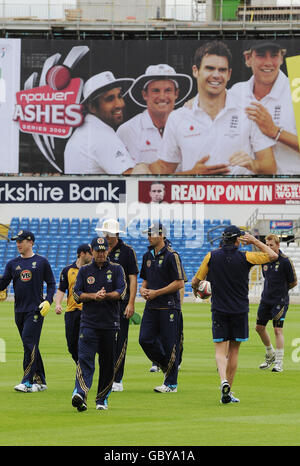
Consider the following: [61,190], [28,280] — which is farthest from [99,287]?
[61,190]

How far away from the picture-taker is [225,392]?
11773mm

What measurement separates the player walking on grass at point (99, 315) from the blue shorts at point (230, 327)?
59.6 inches

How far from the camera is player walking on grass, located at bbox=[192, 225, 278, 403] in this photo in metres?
12.0

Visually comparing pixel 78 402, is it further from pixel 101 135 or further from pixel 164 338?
pixel 101 135

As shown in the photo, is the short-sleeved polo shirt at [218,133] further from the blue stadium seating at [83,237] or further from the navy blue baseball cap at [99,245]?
the navy blue baseball cap at [99,245]

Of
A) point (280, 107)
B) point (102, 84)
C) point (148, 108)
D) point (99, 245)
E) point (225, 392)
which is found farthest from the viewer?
point (102, 84)

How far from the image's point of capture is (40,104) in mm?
49062

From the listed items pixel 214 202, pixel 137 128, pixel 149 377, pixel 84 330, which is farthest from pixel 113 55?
pixel 84 330

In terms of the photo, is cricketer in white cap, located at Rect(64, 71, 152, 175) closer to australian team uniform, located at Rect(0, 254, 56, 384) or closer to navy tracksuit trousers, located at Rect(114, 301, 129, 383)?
australian team uniform, located at Rect(0, 254, 56, 384)

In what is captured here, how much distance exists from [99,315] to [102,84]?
126 feet

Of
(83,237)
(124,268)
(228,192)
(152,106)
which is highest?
(152,106)

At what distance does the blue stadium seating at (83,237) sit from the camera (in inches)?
1839

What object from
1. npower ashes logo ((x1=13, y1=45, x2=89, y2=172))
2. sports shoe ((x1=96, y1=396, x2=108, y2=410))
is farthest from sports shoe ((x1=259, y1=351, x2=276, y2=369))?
npower ashes logo ((x1=13, y1=45, x2=89, y2=172))

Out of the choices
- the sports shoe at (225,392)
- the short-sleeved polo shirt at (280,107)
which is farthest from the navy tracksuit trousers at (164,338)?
the short-sleeved polo shirt at (280,107)
